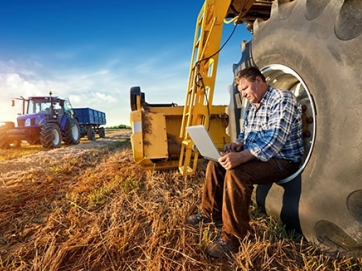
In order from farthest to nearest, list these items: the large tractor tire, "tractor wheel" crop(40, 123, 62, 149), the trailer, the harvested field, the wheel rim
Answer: the trailer, "tractor wheel" crop(40, 123, 62, 149), the wheel rim, the harvested field, the large tractor tire

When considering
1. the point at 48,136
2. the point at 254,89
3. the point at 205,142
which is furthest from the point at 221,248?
the point at 48,136

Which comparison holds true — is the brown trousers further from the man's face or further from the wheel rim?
the man's face

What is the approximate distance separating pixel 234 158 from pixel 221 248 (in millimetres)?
617

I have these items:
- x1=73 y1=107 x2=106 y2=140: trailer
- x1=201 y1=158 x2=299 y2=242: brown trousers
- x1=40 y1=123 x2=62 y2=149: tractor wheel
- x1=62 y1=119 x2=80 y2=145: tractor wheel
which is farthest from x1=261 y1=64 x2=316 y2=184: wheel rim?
x1=73 y1=107 x2=106 y2=140: trailer

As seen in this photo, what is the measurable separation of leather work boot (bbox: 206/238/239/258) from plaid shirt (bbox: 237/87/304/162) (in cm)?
64

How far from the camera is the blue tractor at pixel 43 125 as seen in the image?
948cm

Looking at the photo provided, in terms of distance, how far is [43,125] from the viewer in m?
9.72

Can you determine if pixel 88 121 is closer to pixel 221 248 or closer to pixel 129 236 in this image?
pixel 129 236

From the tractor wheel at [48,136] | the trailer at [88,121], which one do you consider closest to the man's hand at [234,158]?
the tractor wheel at [48,136]

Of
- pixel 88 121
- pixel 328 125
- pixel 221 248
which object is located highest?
pixel 88 121

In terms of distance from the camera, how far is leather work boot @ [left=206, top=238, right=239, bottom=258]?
173 centimetres

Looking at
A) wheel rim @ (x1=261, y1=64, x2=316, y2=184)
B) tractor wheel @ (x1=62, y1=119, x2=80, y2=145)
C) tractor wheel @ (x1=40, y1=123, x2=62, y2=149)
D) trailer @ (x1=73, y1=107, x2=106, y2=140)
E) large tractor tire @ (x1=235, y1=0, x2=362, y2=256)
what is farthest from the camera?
trailer @ (x1=73, y1=107, x2=106, y2=140)

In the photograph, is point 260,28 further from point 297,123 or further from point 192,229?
point 192,229

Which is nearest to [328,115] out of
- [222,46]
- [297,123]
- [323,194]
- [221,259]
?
[297,123]
